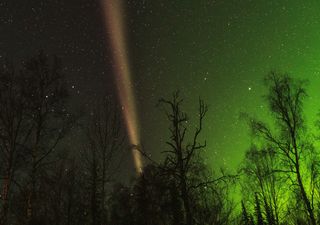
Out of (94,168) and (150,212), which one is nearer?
(94,168)

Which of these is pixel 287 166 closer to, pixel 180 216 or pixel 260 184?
pixel 180 216

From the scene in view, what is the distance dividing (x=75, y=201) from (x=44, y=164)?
19.7 metres

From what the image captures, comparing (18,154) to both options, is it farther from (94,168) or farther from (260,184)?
(260,184)

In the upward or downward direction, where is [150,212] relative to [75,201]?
downward

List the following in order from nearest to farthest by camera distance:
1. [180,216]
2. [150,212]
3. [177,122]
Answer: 1. [177,122]
2. [180,216]
3. [150,212]

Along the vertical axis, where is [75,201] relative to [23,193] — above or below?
above

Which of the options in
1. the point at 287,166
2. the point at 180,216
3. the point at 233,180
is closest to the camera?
the point at 233,180

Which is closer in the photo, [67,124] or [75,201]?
[67,124]

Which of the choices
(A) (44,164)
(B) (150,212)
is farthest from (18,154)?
(B) (150,212)

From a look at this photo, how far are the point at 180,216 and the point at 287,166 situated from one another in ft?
31.4

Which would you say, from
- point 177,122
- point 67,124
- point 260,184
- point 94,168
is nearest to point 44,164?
point 67,124

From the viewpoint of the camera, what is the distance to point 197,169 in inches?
580

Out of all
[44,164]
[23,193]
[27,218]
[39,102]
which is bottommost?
[27,218]

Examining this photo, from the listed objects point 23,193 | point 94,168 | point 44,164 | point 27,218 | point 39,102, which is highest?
point 39,102
